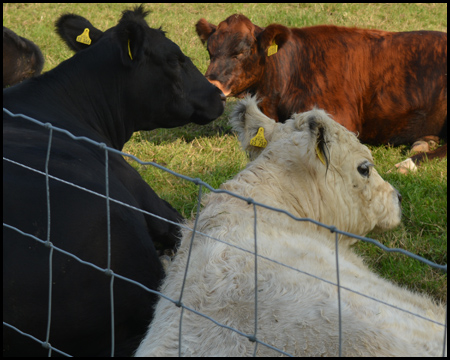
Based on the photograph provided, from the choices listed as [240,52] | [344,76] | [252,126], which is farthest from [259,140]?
[344,76]

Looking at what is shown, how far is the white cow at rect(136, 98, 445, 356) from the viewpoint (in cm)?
240

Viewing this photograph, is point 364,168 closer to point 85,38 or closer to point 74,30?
point 85,38

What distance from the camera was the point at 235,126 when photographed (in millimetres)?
4371

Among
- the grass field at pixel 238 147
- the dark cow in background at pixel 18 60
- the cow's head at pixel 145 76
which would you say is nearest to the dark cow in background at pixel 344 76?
the grass field at pixel 238 147

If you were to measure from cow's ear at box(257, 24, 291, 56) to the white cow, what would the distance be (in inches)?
96.7

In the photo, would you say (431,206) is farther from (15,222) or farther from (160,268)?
(15,222)

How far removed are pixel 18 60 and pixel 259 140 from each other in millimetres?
5628

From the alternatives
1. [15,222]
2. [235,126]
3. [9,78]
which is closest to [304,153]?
[235,126]

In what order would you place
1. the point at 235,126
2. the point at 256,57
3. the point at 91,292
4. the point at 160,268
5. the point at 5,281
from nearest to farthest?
1. the point at 5,281
2. the point at 91,292
3. the point at 160,268
4. the point at 235,126
5. the point at 256,57

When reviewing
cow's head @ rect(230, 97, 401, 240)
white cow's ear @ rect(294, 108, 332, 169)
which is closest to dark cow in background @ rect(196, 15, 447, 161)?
cow's head @ rect(230, 97, 401, 240)

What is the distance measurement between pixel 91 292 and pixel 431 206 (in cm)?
310

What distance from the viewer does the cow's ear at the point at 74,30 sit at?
217 inches

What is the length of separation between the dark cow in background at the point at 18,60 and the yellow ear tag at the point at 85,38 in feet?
11.8

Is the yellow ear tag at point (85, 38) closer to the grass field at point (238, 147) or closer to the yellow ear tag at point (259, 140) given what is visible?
the grass field at point (238, 147)
